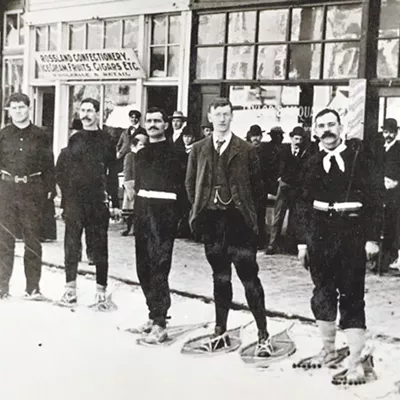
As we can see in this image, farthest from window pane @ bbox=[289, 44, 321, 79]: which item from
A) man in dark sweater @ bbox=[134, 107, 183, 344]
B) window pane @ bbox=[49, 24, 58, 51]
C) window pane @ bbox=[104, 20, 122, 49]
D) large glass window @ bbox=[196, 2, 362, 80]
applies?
window pane @ bbox=[49, 24, 58, 51]

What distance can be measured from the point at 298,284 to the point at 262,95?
2.09ft

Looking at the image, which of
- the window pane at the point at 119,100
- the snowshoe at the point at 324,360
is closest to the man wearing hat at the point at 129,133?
the window pane at the point at 119,100

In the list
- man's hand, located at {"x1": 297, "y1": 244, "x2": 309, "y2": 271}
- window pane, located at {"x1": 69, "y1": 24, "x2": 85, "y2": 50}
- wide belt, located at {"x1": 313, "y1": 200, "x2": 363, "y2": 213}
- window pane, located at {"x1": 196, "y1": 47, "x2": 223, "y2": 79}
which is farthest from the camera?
window pane, located at {"x1": 69, "y1": 24, "x2": 85, "y2": 50}

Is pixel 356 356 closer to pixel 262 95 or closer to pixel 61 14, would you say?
pixel 262 95

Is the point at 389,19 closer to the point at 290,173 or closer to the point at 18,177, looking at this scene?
the point at 290,173

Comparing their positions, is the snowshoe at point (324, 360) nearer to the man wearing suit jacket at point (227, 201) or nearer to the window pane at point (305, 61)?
the man wearing suit jacket at point (227, 201)

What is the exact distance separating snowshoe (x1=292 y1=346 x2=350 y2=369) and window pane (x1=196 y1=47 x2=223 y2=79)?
944 millimetres

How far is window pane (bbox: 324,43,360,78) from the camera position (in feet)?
7.64

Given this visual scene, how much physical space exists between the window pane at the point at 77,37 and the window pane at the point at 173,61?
30 cm

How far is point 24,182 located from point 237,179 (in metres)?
0.90

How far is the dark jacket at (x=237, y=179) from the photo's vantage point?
223 cm

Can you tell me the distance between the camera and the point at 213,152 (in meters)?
2.27

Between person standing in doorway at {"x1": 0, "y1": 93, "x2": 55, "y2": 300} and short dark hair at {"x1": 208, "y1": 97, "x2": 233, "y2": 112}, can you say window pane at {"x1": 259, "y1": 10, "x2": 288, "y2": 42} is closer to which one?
short dark hair at {"x1": 208, "y1": 97, "x2": 233, "y2": 112}

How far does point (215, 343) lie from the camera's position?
2.28 metres
